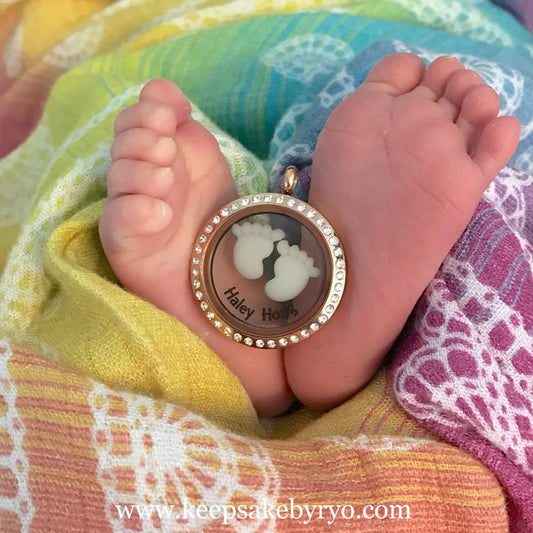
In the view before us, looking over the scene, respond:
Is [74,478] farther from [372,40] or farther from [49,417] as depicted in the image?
[372,40]

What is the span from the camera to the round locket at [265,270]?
57cm

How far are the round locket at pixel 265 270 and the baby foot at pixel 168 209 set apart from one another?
2 centimetres

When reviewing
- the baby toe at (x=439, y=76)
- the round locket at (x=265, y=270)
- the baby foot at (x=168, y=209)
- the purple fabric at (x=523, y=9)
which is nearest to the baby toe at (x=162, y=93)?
the baby foot at (x=168, y=209)

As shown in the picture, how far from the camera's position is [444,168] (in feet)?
1.72

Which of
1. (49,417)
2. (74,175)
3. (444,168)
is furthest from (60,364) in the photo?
(444,168)

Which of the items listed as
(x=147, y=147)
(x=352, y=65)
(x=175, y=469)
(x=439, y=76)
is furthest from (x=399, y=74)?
(x=175, y=469)

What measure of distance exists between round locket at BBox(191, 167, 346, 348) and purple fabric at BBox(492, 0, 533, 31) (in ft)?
1.94

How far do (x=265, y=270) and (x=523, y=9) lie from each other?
0.65m

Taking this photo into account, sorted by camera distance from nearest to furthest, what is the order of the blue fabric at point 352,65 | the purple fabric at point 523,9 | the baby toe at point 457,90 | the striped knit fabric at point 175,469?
the striped knit fabric at point 175,469
the baby toe at point 457,90
the blue fabric at point 352,65
the purple fabric at point 523,9

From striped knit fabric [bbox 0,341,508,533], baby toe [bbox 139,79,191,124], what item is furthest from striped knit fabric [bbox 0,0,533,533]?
baby toe [bbox 139,79,191,124]

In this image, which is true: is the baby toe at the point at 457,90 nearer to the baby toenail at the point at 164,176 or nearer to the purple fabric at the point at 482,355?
the purple fabric at the point at 482,355

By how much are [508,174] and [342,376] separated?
26cm

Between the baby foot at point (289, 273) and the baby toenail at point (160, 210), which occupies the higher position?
the baby toenail at point (160, 210)

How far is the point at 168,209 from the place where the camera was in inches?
20.6
